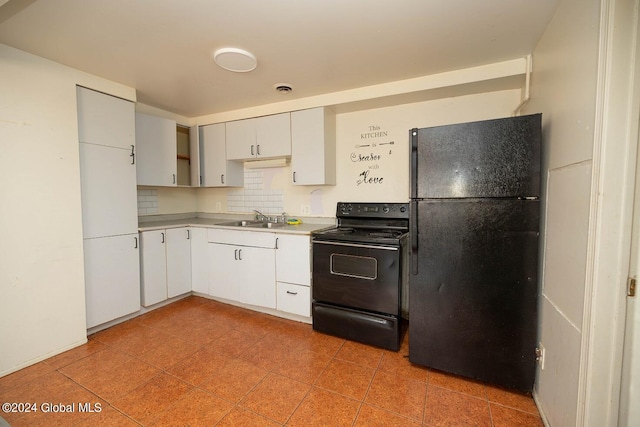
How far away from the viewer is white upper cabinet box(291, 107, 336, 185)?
2715mm

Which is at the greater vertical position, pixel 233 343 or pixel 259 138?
pixel 259 138

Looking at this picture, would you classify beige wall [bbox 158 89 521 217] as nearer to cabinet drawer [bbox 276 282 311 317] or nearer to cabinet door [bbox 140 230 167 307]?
cabinet drawer [bbox 276 282 311 317]

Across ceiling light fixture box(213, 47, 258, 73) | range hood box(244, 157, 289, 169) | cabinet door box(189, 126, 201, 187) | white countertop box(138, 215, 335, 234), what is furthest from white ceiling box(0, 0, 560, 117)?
white countertop box(138, 215, 335, 234)

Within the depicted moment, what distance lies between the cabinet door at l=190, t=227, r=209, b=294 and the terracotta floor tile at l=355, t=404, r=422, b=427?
7.49 ft

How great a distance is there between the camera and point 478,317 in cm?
171

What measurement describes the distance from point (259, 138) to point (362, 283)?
1947 mm

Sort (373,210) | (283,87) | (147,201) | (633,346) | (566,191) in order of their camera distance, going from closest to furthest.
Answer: (633,346) → (566,191) → (283,87) → (373,210) → (147,201)

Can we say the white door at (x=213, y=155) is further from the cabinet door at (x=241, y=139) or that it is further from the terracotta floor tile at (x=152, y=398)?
the terracotta floor tile at (x=152, y=398)

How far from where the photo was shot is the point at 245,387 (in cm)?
175

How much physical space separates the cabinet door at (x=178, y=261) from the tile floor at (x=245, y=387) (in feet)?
2.24

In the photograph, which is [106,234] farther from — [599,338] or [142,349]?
[599,338]

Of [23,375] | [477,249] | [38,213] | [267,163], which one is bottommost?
[23,375]

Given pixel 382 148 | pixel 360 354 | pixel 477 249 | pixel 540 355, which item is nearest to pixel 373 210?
pixel 382 148

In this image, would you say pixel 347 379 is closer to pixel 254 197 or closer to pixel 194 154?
pixel 254 197
